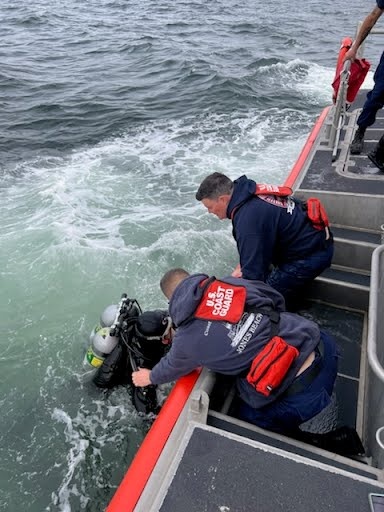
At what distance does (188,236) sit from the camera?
265 inches

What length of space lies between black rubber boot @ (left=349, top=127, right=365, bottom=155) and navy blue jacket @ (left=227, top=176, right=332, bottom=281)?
2.39 m

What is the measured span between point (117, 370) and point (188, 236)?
3234mm

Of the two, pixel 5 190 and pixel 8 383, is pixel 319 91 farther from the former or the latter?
pixel 8 383

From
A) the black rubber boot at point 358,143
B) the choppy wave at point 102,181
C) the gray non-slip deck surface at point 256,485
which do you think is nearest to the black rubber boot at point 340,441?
the gray non-slip deck surface at point 256,485

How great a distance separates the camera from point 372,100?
496cm

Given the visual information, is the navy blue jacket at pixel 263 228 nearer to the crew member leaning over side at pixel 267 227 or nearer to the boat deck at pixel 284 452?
the crew member leaning over side at pixel 267 227

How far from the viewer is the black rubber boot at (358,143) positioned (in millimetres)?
5348

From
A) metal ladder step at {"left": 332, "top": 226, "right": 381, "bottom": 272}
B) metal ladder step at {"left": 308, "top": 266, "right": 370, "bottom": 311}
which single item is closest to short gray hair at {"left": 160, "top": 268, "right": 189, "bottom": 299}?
metal ladder step at {"left": 308, "top": 266, "right": 370, "bottom": 311}

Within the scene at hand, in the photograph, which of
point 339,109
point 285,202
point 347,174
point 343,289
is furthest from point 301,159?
point 285,202

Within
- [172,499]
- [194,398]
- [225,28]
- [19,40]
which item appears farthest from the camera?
[225,28]

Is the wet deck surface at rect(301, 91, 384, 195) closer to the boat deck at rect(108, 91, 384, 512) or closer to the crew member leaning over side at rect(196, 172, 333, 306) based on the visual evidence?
the boat deck at rect(108, 91, 384, 512)

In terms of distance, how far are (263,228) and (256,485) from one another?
1777mm

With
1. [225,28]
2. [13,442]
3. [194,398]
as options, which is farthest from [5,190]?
[225,28]

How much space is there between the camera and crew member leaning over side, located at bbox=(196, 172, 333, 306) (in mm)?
3166
